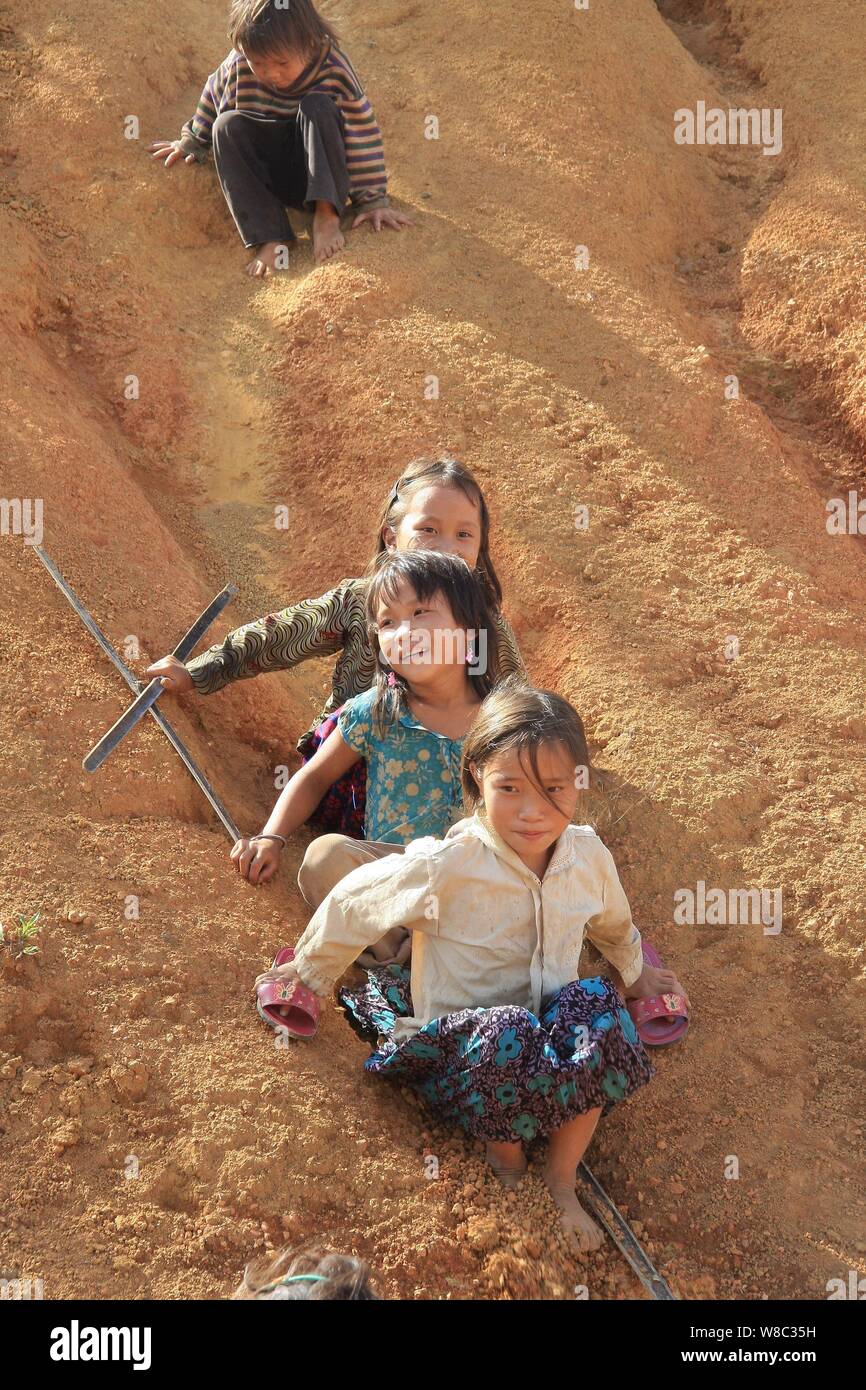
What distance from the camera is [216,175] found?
542cm

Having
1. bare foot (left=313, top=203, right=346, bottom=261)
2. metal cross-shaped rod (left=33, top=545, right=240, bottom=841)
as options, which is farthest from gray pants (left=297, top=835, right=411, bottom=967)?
bare foot (left=313, top=203, right=346, bottom=261)

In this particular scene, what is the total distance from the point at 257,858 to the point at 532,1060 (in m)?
0.88

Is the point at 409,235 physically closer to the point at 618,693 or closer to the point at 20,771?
the point at 618,693

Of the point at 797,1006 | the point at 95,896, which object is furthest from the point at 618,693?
the point at 95,896

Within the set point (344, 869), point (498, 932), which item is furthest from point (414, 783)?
point (498, 932)

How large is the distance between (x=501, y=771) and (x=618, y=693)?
1.33 metres

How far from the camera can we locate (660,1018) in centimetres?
289

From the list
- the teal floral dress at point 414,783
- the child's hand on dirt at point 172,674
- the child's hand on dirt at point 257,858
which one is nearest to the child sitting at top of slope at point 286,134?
the child's hand on dirt at point 172,674

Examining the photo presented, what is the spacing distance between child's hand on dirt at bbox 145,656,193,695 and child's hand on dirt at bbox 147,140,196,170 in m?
2.91

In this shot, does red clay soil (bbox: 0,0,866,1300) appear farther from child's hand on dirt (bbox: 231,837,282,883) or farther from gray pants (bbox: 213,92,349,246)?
gray pants (bbox: 213,92,349,246)

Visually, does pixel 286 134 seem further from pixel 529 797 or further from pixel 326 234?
pixel 529 797

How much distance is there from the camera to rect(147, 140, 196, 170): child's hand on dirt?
538 cm

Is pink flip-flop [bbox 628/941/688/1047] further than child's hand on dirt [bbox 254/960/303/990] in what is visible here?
Yes

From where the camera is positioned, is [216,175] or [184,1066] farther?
[216,175]
